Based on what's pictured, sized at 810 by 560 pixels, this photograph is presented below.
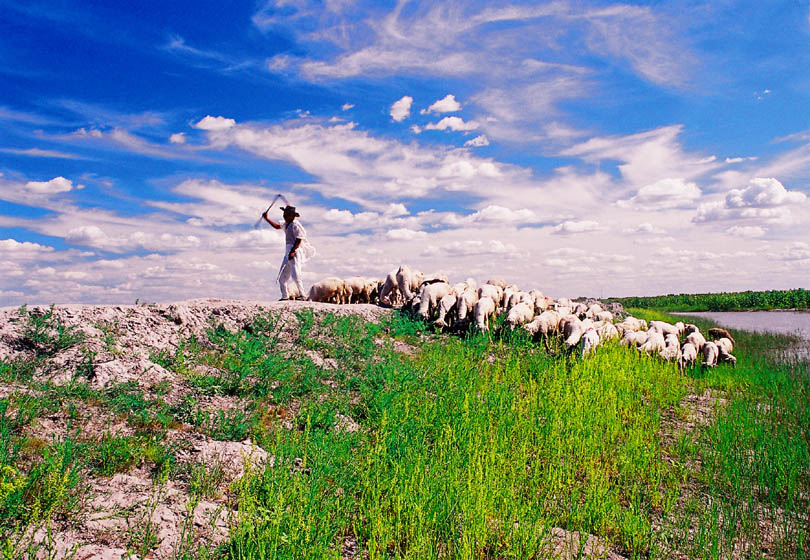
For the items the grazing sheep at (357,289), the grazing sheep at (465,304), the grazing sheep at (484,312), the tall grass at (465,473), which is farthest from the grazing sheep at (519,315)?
the grazing sheep at (357,289)

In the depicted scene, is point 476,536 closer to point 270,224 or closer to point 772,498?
point 772,498

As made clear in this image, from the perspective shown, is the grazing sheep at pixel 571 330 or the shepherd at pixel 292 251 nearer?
the grazing sheep at pixel 571 330

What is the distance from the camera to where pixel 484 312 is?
498 inches

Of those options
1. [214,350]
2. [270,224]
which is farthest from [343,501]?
[270,224]

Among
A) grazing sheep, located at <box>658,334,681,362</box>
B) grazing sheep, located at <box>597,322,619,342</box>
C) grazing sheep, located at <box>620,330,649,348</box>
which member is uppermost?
grazing sheep, located at <box>597,322,619,342</box>

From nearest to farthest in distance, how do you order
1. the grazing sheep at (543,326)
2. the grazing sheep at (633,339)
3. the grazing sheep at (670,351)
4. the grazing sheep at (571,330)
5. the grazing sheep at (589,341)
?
the grazing sheep at (589,341) < the grazing sheep at (571,330) < the grazing sheep at (543,326) < the grazing sheep at (670,351) < the grazing sheep at (633,339)

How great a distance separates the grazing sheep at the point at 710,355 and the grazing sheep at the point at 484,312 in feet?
17.2

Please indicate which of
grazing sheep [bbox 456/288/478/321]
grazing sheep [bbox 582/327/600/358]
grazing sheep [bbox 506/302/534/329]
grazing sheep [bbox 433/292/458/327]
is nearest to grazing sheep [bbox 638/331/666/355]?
grazing sheep [bbox 582/327/600/358]

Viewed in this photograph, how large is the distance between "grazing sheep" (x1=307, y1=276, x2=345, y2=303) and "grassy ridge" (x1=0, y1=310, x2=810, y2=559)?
539 cm

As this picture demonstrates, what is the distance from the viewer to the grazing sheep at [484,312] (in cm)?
1231

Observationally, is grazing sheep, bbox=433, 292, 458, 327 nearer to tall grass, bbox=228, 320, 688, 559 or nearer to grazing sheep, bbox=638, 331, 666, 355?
tall grass, bbox=228, 320, 688, 559

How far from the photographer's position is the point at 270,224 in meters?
15.3

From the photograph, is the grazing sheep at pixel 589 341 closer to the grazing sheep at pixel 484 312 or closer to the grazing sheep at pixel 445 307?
the grazing sheep at pixel 484 312

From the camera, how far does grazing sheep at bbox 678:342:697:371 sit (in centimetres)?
1247
